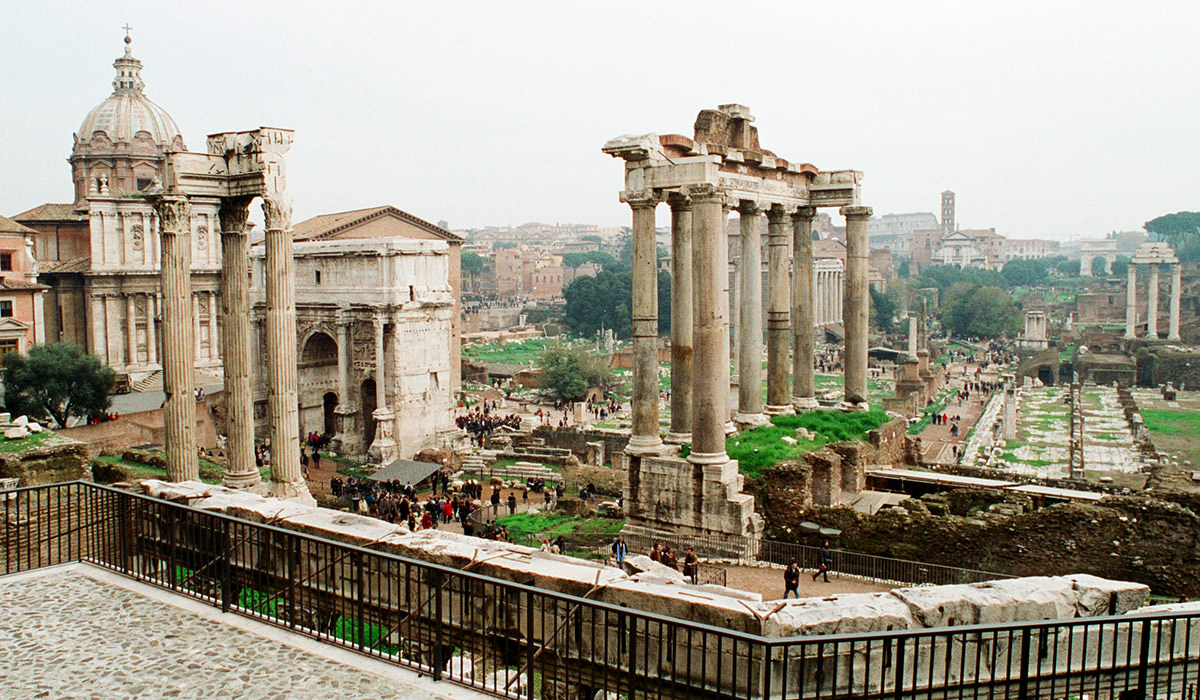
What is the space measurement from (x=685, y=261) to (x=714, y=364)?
2.27 meters

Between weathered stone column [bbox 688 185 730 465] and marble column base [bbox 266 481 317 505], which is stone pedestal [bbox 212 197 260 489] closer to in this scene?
marble column base [bbox 266 481 317 505]

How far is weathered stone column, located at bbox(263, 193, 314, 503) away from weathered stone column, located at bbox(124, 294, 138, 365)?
26.0m

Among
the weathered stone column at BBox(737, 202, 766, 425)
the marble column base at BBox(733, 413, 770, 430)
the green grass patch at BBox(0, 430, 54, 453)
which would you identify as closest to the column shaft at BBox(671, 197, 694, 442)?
the marble column base at BBox(733, 413, 770, 430)

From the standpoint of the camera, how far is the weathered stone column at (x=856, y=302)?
65.9 feet

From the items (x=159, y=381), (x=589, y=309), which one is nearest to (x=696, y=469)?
(x=159, y=381)

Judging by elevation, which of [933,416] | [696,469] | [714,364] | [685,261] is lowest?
[933,416]

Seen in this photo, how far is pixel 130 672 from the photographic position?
23.1ft

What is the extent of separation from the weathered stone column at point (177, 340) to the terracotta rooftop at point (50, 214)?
31666 millimetres

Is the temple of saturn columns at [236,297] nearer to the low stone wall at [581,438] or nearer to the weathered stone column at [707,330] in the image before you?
the weathered stone column at [707,330]

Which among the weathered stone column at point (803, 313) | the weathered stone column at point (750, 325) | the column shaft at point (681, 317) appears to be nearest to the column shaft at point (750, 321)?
the weathered stone column at point (750, 325)

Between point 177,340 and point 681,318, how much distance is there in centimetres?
829

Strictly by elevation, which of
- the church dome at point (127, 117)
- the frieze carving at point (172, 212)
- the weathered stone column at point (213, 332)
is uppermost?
the church dome at point (127, 117)

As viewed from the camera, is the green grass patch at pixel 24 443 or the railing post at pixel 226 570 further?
the green grass patch at pixel 24 443

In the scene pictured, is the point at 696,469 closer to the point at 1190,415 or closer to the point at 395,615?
the point at 395,615
